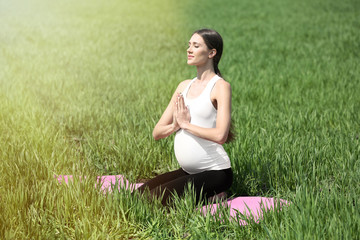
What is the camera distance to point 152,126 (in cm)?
416

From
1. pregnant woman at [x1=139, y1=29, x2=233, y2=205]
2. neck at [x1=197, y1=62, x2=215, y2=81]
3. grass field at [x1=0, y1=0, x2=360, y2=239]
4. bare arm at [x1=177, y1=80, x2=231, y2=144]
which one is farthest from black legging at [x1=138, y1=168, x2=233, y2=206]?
neck at [x1=197, y1=62, x2=215, y2=81]

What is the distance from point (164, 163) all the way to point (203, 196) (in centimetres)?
95

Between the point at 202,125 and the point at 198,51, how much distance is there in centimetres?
42

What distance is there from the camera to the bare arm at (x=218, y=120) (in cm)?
248

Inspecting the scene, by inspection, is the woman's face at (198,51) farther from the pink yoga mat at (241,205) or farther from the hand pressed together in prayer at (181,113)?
the pink yoga mat at (241,205)

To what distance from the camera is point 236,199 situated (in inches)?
110

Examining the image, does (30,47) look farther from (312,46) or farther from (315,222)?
(315,222)

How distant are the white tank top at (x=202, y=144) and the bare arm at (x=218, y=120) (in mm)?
56

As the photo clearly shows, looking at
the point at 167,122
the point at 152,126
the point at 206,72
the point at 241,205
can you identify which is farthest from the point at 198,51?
the point at 152,126

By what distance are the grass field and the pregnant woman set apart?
16 centimetres

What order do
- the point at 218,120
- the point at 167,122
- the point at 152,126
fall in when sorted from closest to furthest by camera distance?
1. the point at 218,120
2. the point at 167,122
3. the point at 152,126

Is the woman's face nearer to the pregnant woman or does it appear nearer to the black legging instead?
the pregnant woman

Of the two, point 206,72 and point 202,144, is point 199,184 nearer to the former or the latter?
point 202,144

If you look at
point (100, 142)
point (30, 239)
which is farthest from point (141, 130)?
point (30, 239)
